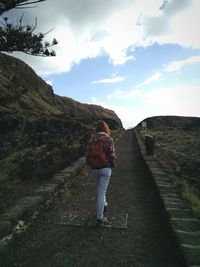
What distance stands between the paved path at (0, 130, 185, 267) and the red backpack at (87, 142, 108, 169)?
3.73 feet

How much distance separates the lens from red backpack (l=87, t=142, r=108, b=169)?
5.94 m

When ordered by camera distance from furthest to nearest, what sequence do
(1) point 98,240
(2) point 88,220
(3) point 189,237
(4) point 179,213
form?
(2) point 88,220
(4) point 179,213
(1) point 98,240
(3) point 189,237

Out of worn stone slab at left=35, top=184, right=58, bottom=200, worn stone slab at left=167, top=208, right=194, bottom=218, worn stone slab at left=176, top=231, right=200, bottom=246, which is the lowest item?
worn stone slab at left=176, top=231, right=200, bottom=246

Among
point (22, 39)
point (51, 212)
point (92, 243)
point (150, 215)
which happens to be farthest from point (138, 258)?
point (22, 39)

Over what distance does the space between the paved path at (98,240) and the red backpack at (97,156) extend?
1.14 metres

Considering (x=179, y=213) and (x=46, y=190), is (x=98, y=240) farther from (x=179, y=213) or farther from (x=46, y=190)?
(x=46, y=190)

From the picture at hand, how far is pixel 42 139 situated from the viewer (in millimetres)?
25062

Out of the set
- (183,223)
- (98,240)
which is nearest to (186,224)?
(183,223)

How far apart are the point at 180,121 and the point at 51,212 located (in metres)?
76.2

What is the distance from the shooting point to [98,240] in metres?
5.18

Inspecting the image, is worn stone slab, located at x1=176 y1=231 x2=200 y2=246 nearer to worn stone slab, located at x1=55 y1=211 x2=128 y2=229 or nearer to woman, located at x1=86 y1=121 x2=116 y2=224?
worn stone slab, located at x1=55 y1=211 x2=128 y2=229

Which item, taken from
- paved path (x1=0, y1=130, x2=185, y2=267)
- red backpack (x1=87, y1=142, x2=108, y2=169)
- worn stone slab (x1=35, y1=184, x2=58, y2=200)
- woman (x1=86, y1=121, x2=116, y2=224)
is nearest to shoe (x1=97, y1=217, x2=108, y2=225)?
woman (x1=86, y1=121, x2=116, y2=224)

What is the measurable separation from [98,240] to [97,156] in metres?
1.51

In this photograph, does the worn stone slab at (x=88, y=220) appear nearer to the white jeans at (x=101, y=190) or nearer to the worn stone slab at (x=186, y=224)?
the white jeans at (x=101, y=190)
